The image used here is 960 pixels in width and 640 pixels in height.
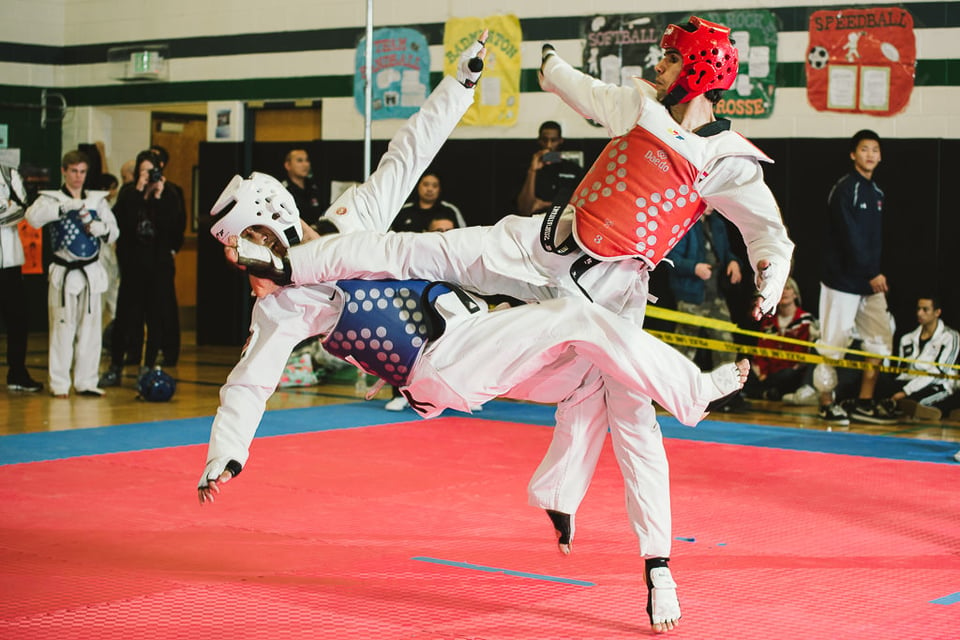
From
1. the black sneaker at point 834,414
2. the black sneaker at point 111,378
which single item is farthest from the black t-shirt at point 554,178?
the black sneaker at point 111,378

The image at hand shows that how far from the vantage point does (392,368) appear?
332 centimetres

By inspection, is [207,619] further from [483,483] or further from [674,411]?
[483,483]

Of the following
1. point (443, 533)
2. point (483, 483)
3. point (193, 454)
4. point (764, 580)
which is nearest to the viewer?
point (764, 580)

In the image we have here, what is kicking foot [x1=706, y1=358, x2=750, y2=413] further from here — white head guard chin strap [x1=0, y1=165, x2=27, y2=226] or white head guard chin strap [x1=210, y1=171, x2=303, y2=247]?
white head guard chin strap [x1=0, y1=165, x2=27, y2=226]

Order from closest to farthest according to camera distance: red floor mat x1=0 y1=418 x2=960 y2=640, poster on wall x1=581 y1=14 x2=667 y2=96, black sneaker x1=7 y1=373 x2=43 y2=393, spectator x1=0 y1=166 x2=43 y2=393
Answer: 1. red floor mat x1=0 y1=418 x2=960 y2=640
2. spectator x1=0 y1=166 x2=43 y2=393
3. black sneaker x1=7 y1=373 x2=43 y2=393
4. poster on wall x1=581 y1=14 x2=667 y2=96

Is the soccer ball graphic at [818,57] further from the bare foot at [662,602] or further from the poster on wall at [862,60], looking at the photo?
the bare foot at [662,602]

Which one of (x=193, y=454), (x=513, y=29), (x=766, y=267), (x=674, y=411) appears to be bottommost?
(x=193, y=454)

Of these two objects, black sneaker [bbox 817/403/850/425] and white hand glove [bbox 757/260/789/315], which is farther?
black sneaker [bbox 817/403/850/425]

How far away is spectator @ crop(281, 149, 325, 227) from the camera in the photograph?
8.20 metres

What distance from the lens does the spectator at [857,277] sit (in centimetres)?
750

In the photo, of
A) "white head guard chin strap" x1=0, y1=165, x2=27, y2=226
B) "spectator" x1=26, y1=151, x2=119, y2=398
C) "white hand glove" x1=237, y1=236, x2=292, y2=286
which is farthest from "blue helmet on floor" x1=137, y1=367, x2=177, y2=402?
"white hand glove" x1=237, y1=236, x2=292, y2=286

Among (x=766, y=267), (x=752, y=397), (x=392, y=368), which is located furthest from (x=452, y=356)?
(x=752, y=397)

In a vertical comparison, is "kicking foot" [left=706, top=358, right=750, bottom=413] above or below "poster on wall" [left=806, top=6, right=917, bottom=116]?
below

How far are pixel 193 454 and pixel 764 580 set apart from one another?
3.22m
